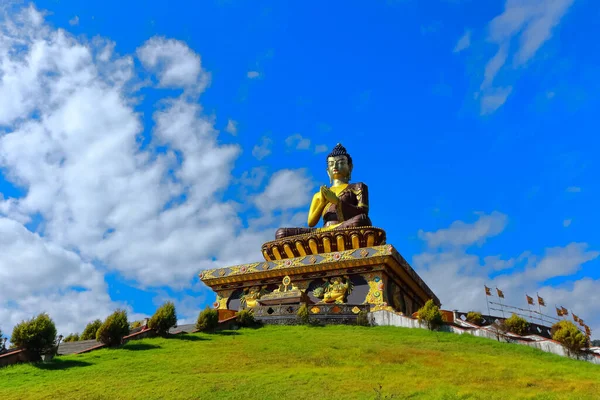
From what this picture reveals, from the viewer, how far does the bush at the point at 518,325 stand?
51.2ft

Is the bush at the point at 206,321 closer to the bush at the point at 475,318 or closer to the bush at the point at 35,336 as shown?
the bush at the point at 35,336

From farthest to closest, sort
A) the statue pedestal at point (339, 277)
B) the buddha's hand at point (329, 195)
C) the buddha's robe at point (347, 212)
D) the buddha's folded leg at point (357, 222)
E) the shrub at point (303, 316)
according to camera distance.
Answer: the buddha's hand at point (329, 195)
the buddha's robe at point (347, 212)
the buddha's folded leg at point (357, 222)
the statue pedestal at point (339, 277)
the shrub at point (303, 316)

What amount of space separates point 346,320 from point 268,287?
20.6ft

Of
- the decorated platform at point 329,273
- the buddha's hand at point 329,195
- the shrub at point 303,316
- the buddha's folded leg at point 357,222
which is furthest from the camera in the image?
the buddha's hand at point 329,195

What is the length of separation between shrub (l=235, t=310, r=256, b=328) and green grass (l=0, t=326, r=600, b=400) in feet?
8.11

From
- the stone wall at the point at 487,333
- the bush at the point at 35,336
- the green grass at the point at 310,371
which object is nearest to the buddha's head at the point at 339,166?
the stone wall at the point at 487,333

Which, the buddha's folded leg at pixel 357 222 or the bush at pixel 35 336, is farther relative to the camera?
the buddha's folded leg at pixel 357 222

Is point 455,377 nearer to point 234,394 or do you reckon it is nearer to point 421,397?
point 421,397

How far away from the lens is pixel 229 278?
23.7 m

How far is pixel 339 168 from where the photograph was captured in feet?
94.7

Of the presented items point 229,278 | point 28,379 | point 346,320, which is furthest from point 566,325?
point 229,278

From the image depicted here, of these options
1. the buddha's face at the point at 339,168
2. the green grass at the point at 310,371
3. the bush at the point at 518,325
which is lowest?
the green grass at the point at 310,371

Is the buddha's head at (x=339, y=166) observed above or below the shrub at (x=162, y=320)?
above

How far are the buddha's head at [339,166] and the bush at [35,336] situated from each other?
19.2 m
